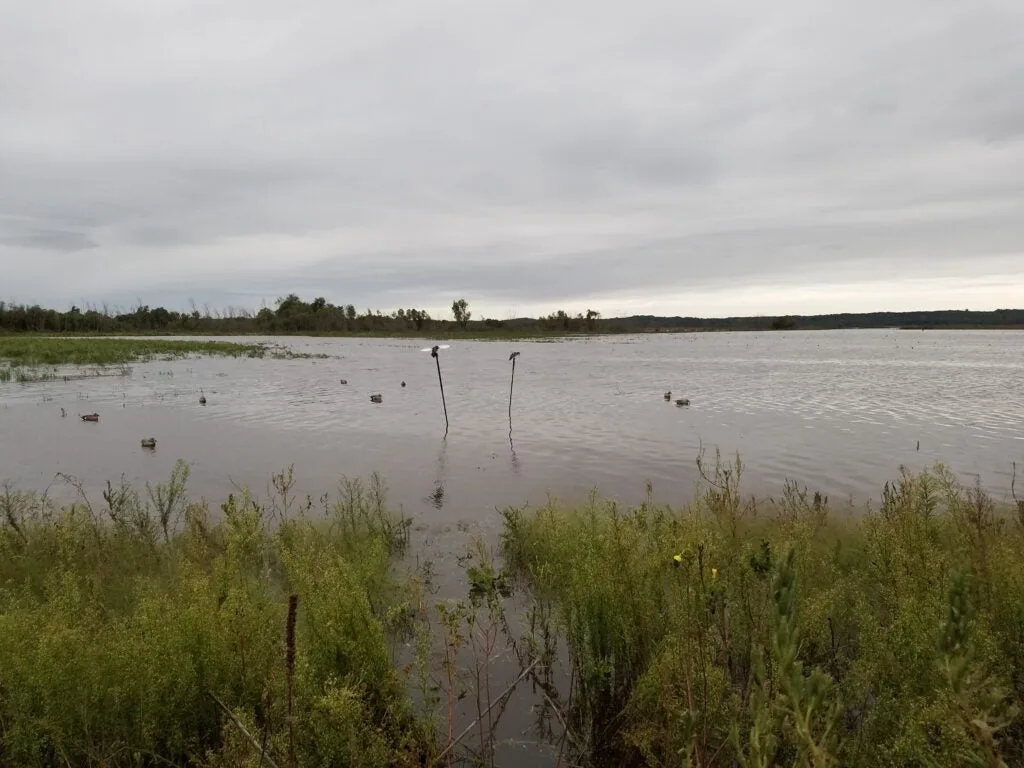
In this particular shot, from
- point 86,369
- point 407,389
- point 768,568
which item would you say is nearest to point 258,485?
point 768,568

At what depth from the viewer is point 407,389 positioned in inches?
989

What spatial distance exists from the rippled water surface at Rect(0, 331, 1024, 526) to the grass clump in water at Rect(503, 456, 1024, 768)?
15.2ft

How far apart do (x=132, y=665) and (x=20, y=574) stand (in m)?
3.26

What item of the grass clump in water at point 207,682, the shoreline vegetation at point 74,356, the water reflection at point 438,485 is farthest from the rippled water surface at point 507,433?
the grass clump in water at point 207,682

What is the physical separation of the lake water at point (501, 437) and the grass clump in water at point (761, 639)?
2.14 feet

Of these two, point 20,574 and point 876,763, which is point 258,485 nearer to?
point 20,574

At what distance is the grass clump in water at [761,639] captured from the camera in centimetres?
265

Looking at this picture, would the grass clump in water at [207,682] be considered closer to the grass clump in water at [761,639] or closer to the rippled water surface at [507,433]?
the grass clump in water at [761,639]

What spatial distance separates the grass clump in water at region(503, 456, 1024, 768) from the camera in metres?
2.65

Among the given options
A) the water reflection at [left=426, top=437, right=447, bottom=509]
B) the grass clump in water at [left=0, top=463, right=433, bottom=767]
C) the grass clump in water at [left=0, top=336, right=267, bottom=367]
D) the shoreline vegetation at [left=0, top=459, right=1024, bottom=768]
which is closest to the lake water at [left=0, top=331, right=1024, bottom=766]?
the water reflection at [left=426, top=437, right=447, bottom=509]

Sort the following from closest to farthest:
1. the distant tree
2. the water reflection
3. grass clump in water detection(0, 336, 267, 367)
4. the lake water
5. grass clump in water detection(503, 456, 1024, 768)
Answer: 1. grass clump in water detection(503, 456, 1024, 768)
2. the water reflection
3. the lake water
4. grass clump in water detection(0, 336, 267, 367)
5. the distant tree

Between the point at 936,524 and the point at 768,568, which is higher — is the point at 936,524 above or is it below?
below

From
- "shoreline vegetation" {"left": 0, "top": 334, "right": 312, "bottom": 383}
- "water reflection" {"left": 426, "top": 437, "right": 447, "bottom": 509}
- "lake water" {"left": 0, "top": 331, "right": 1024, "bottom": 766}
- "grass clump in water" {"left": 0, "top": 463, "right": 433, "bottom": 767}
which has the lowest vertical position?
"water reflection" {"left": 426, "top": 437, "right": 447, "bottom": 509}

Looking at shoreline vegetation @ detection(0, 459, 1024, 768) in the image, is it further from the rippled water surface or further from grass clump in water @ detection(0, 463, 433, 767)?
the rippled water surface
